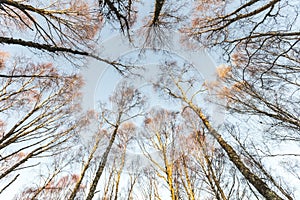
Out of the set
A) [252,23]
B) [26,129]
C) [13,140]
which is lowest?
[13,140]

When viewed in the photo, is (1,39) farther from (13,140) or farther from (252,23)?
(252,23)

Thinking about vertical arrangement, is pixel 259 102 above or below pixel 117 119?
below

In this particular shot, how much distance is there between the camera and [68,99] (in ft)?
24.5

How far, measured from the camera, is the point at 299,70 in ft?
16.8

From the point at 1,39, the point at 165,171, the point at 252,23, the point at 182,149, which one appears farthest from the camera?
the point at 182,149

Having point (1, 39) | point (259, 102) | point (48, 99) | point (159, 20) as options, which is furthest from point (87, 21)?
point (259, 102)

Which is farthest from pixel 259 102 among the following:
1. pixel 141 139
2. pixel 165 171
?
pixel 141 139

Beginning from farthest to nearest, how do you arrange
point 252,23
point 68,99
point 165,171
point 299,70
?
point 68,99
point 165,171
point 299,70
point 252,23

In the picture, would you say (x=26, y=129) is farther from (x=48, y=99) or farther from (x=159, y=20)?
(x=159, y=20)

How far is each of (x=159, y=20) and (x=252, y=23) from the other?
9.38 feet

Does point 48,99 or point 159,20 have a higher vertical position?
point 159,20

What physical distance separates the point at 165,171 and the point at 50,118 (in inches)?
186

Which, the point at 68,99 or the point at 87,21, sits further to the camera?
the point at 68,99

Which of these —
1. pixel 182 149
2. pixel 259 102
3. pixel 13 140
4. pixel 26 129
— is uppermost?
pixel 259 102
